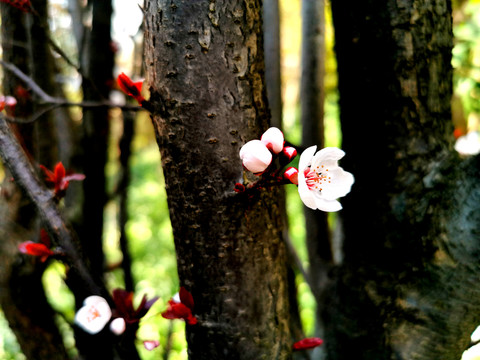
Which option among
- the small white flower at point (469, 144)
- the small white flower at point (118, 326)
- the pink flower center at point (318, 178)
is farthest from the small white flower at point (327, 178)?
the small white flower at point (469, 144)

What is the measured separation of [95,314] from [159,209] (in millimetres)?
3493

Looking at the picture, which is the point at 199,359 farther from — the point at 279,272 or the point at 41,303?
the point at 41,303

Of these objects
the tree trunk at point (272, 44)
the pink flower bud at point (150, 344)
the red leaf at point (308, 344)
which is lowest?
the red leaf at point (308, 344)

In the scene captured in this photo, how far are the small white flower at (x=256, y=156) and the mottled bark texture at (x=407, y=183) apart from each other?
44cm

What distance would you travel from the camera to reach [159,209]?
4098 millimetres

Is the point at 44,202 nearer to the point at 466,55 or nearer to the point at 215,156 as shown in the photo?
the point at 215,156

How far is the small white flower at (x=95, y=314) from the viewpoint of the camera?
0.65 meters

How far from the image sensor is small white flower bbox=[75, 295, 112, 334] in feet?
2.14

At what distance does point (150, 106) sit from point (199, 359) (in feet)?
1.55

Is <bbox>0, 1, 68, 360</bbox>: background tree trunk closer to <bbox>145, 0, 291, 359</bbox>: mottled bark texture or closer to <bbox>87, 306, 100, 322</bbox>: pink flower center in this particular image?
<bbox>87, 306, 100, 322</bbox>: pink flower center

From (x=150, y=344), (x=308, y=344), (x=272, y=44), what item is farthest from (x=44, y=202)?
(x=272, y=44)

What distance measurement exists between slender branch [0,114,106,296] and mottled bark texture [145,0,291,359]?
0.17 m

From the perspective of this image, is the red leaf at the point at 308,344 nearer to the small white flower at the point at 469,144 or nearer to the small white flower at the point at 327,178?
the small white flower at the point at 327,178

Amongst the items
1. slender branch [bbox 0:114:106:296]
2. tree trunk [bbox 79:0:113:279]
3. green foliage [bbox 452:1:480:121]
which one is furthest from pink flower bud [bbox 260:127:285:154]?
green foliage [bbox 452:1:480:121]
